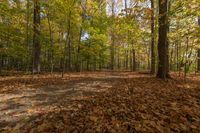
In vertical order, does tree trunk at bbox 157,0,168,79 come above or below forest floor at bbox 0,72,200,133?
above

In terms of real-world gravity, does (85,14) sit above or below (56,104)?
above

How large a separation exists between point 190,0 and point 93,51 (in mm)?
19872

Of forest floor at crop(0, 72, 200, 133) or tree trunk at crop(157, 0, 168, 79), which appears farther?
tree trunk at crop(157, 0, 168, 79)

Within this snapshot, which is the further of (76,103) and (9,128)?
(76,103)

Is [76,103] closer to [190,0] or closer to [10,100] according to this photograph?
[10,100]

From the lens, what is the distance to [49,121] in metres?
4.00

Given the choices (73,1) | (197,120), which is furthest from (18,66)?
(197,120)

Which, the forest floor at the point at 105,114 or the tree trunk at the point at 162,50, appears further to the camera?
the tree trunk at the point at 162,50

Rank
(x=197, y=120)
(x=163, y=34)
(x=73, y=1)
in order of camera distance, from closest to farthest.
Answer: (x=197, y=120)
(x=163, y=34)
(x=73, y=1)

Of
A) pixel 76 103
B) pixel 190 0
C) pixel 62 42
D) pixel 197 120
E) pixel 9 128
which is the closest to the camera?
pixel 9 128

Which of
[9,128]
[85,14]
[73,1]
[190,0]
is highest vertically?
[85,14]

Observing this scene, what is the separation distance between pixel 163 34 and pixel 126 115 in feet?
25.2

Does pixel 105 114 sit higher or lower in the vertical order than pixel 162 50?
lower

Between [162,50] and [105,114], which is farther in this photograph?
[162,50]
